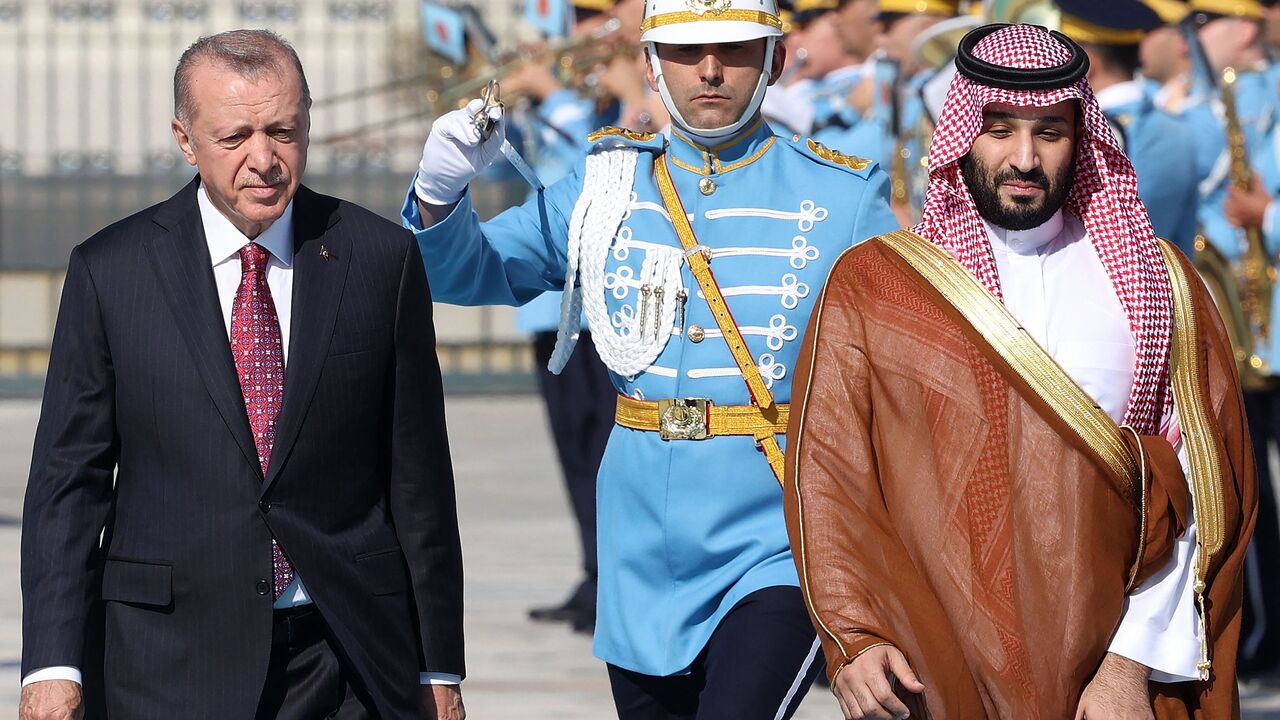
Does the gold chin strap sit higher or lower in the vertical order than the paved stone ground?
higher

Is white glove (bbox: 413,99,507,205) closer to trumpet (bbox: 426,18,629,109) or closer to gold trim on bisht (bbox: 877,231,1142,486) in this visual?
gold trim on bisht (bbox: 877,231,1142,486)

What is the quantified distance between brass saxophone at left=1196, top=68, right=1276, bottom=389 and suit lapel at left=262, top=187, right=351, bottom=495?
447 centimetres

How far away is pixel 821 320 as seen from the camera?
4223mm

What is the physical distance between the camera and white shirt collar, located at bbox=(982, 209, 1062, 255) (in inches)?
167

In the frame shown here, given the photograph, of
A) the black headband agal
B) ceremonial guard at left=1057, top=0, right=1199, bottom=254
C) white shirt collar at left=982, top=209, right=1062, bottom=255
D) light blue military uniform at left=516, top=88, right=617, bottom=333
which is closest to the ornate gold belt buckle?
white shirt collar at left=982, top=209, right=1062, bottom=255

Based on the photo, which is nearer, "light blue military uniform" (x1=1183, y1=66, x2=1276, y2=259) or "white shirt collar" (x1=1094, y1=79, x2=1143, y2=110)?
"white shirt collar" (x1=1094, y1=79, x2=1143, y2=110)

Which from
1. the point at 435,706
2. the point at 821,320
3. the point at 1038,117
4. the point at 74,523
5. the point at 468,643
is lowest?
the point at 468,643

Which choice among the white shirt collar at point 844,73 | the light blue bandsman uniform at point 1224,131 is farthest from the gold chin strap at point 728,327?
the white shirt collar at point 844,73

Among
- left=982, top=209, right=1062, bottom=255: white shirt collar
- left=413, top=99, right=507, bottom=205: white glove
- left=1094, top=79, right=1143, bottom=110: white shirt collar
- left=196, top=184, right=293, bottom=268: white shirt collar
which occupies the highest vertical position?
left=1094, top=79, right=1143, bottom=110: white shirt collar

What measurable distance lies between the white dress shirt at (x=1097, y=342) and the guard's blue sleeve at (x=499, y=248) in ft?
3.66

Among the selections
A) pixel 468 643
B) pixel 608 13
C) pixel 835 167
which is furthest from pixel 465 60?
pixel 835 167

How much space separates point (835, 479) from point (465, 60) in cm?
739

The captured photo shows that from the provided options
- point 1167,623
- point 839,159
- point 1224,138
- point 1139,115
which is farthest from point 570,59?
point 1167,623

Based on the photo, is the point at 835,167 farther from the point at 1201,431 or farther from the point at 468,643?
the point at 468,643
